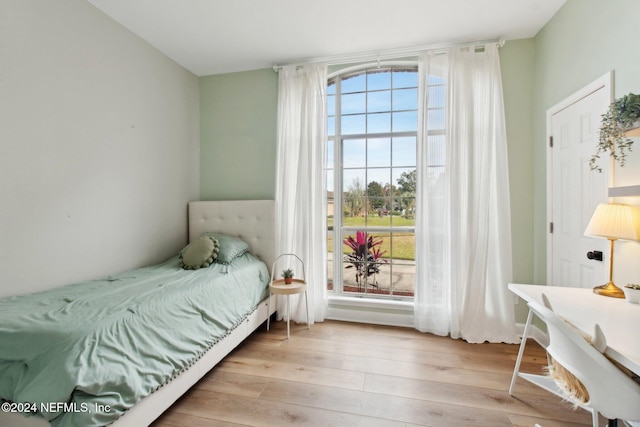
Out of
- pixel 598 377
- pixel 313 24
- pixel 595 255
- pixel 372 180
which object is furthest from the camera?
pixel 372 180

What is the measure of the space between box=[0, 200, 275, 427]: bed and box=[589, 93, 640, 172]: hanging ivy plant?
8.78 ft

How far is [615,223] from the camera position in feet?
5.08

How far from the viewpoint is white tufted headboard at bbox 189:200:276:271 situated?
3.06 meters

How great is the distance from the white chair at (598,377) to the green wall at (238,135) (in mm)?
2716

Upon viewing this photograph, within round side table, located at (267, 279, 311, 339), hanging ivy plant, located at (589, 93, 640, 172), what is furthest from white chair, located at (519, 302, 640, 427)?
round side table, located at (267, 279, 311, 339)

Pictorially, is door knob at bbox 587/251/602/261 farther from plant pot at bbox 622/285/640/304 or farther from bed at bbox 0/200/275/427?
bed at bbox 0/200/275/427

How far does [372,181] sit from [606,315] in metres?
2.13

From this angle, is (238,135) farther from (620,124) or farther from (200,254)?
(620,124)

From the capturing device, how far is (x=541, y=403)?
5.78ft

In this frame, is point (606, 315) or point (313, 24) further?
point (313, 24)

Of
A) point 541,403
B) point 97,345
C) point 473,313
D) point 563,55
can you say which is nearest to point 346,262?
point 473,313

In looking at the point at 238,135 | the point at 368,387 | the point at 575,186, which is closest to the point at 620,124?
the point at 575,186

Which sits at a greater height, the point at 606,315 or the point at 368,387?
the point at 606,315

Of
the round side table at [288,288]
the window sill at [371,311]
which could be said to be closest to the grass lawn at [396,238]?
the window sill at [371,311]
